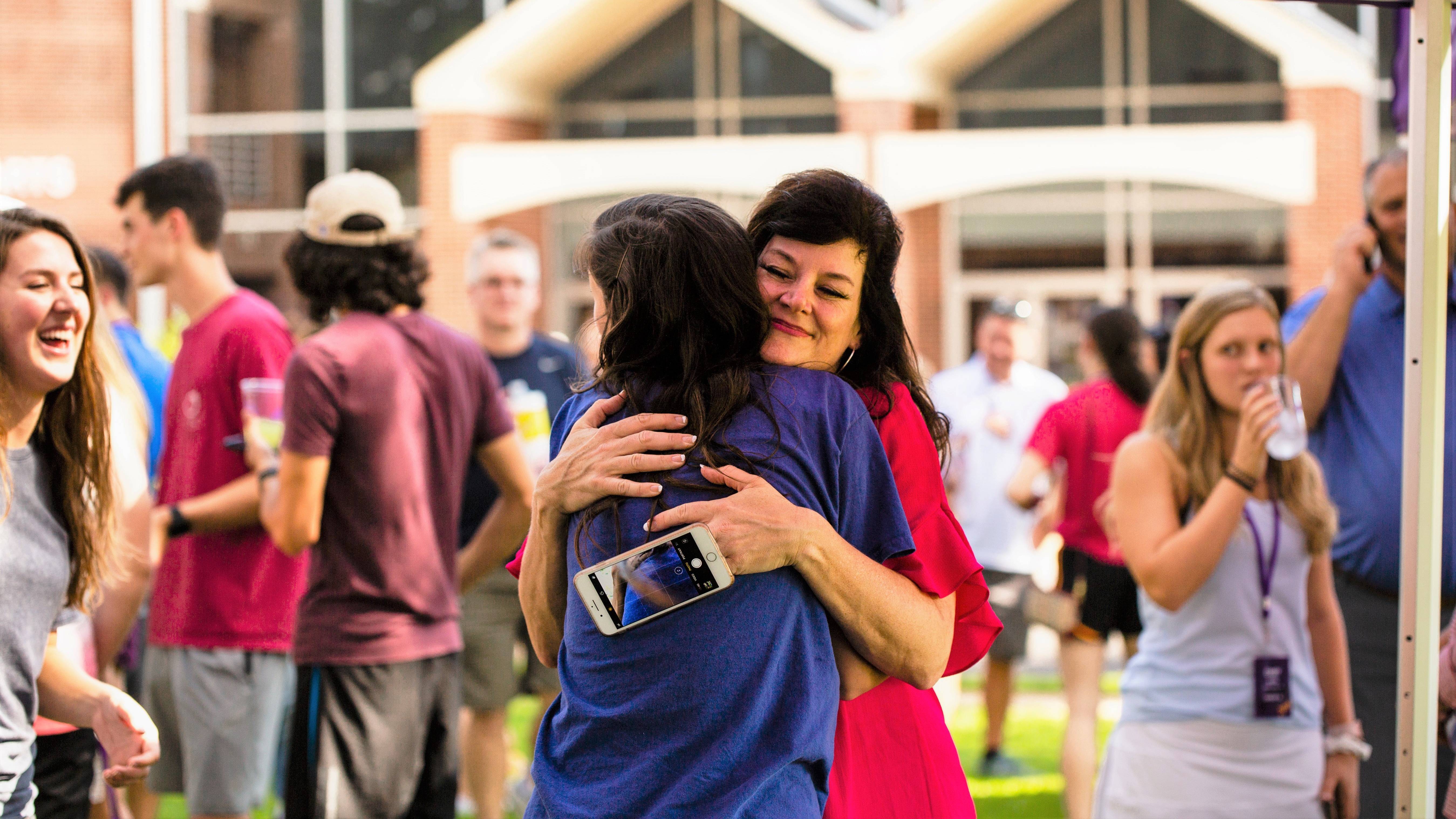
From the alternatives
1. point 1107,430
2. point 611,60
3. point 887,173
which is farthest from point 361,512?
point 611,60

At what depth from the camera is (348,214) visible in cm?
385

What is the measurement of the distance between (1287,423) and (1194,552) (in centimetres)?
37

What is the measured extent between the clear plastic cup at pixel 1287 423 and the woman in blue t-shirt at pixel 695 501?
1.61 m

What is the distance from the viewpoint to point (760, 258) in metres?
2.10

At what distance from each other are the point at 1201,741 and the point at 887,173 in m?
14.2

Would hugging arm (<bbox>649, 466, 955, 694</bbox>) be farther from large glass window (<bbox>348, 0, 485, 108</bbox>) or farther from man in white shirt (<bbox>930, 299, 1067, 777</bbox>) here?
large glass window (<bbox>348, 0, 485, 108</bbox>)

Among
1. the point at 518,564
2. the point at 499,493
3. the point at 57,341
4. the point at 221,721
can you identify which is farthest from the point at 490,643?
the point at 518,564

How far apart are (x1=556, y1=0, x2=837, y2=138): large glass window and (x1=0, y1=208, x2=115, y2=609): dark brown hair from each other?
1688cm

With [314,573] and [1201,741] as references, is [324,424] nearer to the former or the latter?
[314,573]

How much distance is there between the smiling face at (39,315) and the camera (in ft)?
8.32

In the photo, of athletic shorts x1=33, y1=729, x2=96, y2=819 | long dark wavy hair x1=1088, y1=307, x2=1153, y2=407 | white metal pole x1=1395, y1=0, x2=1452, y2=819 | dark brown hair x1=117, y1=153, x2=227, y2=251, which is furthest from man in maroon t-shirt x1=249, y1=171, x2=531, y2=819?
Result: long dark wavy hair x1=1088, y1=307, x2=1153, y2=407

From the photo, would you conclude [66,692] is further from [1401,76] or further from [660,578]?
[1401,76]

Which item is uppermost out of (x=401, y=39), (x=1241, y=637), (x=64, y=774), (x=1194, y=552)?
(x=401, y=39)

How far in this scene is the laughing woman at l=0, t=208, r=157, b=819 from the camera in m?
2.47
